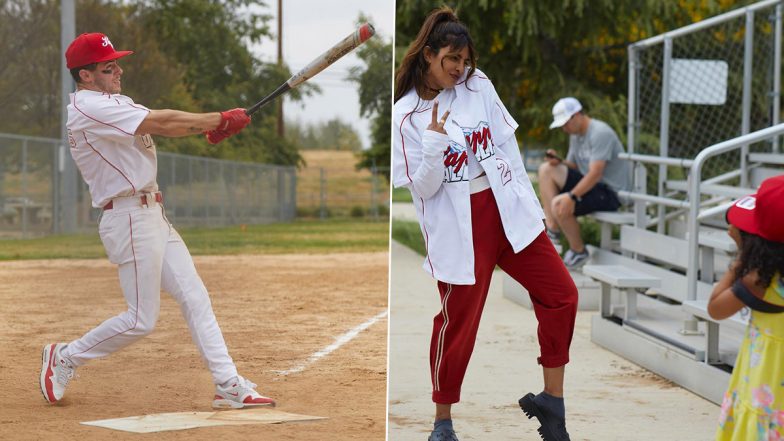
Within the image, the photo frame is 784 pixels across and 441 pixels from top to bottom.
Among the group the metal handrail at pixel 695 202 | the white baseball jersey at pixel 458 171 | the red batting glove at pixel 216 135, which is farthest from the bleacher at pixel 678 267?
the red batting glove at pixel 216 135

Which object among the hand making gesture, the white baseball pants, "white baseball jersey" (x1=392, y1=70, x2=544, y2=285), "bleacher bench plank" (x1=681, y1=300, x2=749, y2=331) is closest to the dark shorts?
"bleacher bench plank" (x1=681, y1=300, x2=749, y2=331)

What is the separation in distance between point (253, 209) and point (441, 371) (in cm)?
1297

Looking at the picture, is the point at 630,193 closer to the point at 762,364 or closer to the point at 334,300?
the point at 334,300

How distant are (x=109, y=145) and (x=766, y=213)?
2.67 m

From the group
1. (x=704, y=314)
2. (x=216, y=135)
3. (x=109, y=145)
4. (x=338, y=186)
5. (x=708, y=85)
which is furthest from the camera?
(x=338, y=186)

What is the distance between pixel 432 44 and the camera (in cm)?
457

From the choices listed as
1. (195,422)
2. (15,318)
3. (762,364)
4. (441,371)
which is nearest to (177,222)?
(15,318)

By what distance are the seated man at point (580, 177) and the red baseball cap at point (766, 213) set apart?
5.06 meters

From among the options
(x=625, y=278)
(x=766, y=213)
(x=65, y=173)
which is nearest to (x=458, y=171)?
(x=766, y=213)

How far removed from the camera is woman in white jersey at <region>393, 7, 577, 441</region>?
448 centimetres

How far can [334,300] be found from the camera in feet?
36.3

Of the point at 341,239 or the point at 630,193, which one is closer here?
the point at 630,193

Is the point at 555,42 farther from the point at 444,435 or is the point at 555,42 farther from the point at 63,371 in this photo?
the point at 444,435

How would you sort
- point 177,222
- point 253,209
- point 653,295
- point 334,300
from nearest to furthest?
point 653,295 → point 334,300 → point 177,222 → point 253,209
